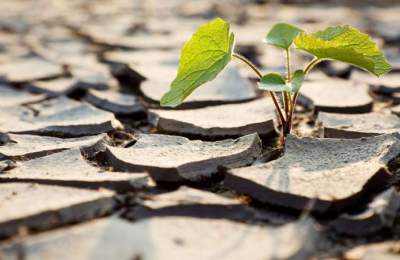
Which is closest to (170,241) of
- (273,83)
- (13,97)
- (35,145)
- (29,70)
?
(273,83)

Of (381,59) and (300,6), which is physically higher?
(381,59)

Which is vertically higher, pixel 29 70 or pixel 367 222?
pixel 367 222

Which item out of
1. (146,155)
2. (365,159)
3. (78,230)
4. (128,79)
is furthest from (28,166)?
(128,79)

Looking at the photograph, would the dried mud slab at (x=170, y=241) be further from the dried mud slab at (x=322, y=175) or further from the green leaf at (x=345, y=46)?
the green leaf at (x=345, y=46)

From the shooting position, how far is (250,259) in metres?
0.89

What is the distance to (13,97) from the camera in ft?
6.61

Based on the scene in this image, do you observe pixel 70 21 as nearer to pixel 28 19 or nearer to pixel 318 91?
pixel 28 19

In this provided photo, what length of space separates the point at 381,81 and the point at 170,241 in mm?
1370

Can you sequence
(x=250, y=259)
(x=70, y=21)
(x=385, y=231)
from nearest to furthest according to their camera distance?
(x=250, y=259)
(x=385, y=231)
(x=70, y=21)

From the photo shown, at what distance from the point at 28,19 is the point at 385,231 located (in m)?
3.18

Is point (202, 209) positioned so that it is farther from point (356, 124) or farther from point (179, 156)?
point (356, 124)

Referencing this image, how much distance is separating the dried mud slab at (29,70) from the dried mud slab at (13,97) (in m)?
0.10

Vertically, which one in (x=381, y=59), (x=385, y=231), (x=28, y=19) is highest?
(x=381, y=59)

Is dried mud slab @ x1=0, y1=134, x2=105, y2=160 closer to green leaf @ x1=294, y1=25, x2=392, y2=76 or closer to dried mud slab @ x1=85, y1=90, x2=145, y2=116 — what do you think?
dried mud slab @ x1=85, y1=90, x2=145, y2=116
